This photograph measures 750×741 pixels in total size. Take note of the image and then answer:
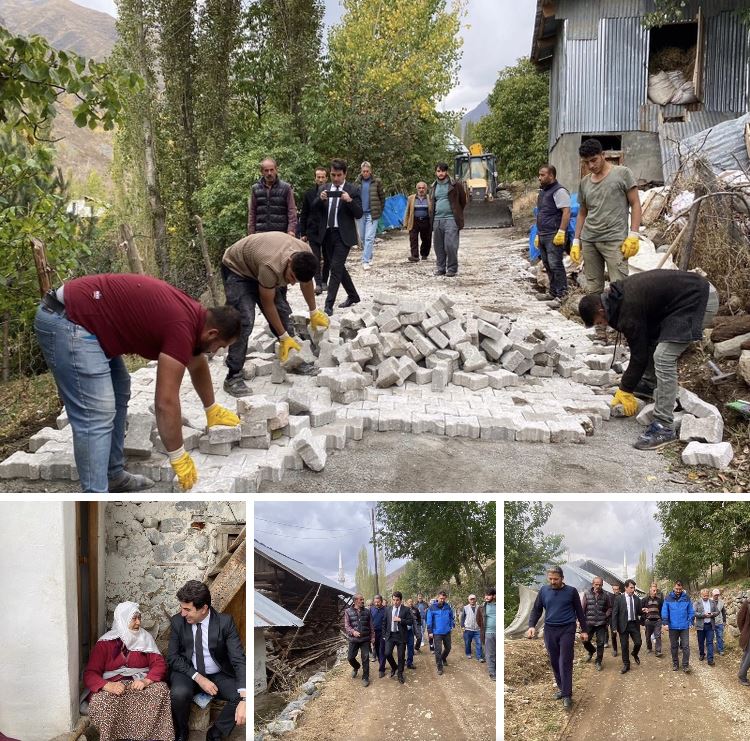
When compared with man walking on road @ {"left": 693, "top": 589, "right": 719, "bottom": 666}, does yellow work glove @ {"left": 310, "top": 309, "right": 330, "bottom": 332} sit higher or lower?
higher

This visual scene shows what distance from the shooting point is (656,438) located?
217 inches

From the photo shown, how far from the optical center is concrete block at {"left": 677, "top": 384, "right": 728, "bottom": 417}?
18.1 feet

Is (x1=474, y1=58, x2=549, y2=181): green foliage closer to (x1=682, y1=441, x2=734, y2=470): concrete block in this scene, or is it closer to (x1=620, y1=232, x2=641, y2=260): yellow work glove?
(x1=620, y1=232, x2=641, y2=260): yellow work glove

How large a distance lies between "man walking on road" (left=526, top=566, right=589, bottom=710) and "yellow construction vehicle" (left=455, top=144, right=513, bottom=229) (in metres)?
17.2

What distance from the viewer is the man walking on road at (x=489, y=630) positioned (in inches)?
116

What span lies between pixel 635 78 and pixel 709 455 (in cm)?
1401

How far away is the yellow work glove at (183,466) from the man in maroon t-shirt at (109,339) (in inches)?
4.9

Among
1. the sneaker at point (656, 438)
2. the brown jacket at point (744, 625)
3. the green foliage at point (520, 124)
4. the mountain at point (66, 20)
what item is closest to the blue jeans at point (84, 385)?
the brown jacket at point (744, 625)

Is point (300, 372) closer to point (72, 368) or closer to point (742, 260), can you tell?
point (72, 368)

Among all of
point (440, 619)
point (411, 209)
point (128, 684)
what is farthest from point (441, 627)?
point (411, 209)

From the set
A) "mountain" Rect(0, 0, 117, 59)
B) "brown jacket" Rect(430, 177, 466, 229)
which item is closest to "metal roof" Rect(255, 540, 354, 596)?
"brown jacket" Rect(430, 177, 466, 229)

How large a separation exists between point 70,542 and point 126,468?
141 cm

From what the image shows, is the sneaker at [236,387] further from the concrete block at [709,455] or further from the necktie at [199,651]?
the concrete block at [709,455]

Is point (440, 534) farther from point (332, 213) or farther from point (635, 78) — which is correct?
point (635, 78)
